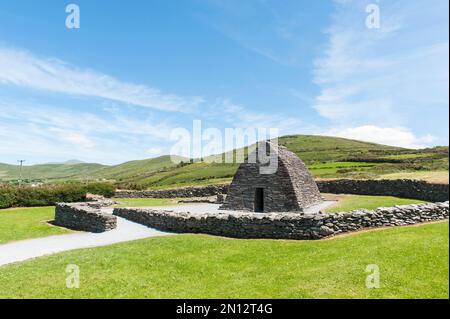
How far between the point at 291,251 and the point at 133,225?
1228 centimetres

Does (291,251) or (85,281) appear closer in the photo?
(85,281)

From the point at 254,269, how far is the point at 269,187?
44.9 ft

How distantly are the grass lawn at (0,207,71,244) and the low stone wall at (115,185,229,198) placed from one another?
48.6 feet

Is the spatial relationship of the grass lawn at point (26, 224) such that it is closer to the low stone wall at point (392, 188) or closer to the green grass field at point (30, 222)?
the green grass field at point (30, 222)

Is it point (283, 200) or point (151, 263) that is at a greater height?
point (283, 200)

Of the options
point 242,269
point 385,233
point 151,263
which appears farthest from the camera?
point 385,233

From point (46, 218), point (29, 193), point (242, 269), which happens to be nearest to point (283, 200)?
point (242, 269)

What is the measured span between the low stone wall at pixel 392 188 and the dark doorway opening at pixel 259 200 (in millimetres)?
14419

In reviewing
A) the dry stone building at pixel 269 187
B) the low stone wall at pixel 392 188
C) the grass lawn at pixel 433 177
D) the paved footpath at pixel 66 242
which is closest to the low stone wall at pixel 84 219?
the paved footpath at pixel 66 242

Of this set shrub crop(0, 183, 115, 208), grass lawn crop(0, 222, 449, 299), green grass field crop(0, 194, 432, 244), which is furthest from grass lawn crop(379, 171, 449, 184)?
shrub crop(0, 183, 115, 208)

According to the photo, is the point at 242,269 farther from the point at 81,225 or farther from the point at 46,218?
the point at 46,218

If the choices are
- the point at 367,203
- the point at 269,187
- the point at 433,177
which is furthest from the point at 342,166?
the point at 269,187
